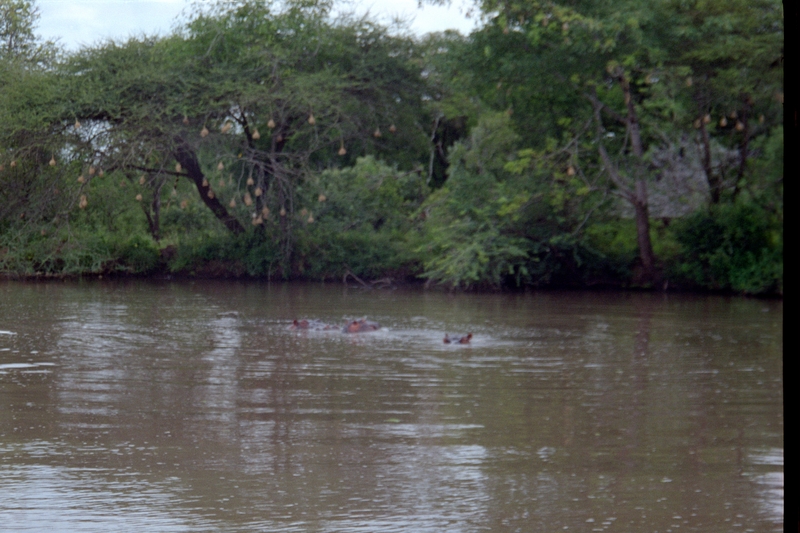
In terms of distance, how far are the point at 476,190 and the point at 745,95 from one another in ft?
22.8

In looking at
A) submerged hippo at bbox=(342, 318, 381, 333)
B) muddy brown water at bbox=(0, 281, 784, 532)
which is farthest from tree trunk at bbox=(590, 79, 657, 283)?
submerged hippo at bbox=(342, 318, 381, 333)

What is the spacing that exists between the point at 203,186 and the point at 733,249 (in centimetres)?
1468

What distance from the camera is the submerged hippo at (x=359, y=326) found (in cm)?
1364

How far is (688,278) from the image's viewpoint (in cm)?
2373

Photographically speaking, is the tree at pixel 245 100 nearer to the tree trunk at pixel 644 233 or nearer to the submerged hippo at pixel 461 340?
the tree trunk at pixel 644 233

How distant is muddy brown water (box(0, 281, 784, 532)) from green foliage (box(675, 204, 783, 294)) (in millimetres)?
7626

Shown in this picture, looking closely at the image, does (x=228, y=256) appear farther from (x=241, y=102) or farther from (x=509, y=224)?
(x=509, y=224)

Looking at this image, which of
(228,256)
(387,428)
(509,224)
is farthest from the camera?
(228,256)

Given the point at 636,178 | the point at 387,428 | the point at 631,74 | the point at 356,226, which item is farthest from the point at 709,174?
the point at 387,428

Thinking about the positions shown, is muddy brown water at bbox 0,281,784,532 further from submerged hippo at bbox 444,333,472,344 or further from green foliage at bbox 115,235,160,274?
green foliage at bbox 115,235,160,274

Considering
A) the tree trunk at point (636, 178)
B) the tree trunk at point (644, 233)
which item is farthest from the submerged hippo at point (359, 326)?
the tree trunk at point (644, 233)

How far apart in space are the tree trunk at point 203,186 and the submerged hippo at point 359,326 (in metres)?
13.1

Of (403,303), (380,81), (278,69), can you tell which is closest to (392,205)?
(380,81)

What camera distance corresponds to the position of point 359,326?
13.7 metres
